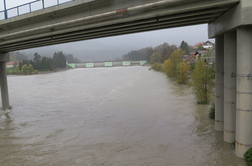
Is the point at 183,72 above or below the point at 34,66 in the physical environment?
below

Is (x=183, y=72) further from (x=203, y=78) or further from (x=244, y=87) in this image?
(x=244, y=87)

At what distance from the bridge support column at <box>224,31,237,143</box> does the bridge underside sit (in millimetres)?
1287

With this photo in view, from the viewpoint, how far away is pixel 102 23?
9.95 metres

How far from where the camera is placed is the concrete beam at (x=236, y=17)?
22.4 ft

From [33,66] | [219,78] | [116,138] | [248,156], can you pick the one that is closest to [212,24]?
[219,78]

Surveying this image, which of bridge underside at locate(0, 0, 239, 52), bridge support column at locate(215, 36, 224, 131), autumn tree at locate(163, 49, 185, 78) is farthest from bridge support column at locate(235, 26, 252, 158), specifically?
autumn tree at locate(163, 49, 185, 78)

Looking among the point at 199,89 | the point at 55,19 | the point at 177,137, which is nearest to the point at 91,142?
the point at 177,137

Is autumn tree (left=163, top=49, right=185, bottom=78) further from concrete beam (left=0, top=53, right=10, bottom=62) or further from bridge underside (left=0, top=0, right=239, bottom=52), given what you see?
bridge underside (left=0, top=0, right=239, bottom=52)

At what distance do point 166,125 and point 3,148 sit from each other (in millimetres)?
9113

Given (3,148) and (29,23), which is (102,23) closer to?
(29,23)

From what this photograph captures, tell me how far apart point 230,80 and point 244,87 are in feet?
4.48

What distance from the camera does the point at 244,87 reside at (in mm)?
7203

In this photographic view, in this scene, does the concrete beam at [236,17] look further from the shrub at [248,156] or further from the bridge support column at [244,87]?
the shrub at [248,156]

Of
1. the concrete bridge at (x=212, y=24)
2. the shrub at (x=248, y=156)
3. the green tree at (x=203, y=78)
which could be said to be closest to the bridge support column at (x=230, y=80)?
the concrete bridge at (x=212, y=24)
